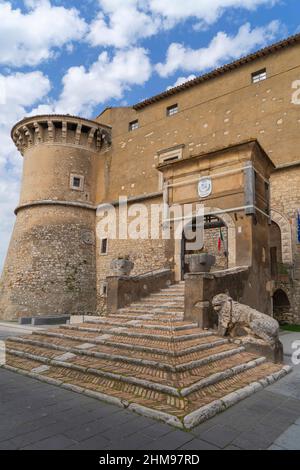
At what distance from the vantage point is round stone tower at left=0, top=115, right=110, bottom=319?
19.1 m

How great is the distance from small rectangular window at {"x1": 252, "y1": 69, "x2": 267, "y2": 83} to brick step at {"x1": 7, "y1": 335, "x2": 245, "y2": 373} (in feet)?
49.9

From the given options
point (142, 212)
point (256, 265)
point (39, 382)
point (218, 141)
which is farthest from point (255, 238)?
point (142, 212)

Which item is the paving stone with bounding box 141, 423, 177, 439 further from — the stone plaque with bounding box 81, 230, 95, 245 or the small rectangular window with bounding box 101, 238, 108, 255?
the stone plaque with bounding box 81, 230, 95, 245

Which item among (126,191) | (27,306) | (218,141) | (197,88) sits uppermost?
(197,88)

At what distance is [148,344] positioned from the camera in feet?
18.1

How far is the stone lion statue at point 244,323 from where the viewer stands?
6066 millimetres

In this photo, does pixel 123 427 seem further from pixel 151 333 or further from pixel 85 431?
pixel 151 333

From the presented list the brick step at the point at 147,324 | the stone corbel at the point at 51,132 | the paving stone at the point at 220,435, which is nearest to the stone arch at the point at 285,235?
the brick step at the point at 147,324

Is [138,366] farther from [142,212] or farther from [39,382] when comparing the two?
[142,212]

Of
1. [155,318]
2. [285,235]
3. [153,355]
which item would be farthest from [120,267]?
[285,235]

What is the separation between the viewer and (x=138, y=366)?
4895 millimetres

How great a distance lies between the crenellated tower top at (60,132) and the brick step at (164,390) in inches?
703

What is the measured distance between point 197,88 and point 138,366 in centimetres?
1805

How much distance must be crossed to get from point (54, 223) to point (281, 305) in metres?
13.8
